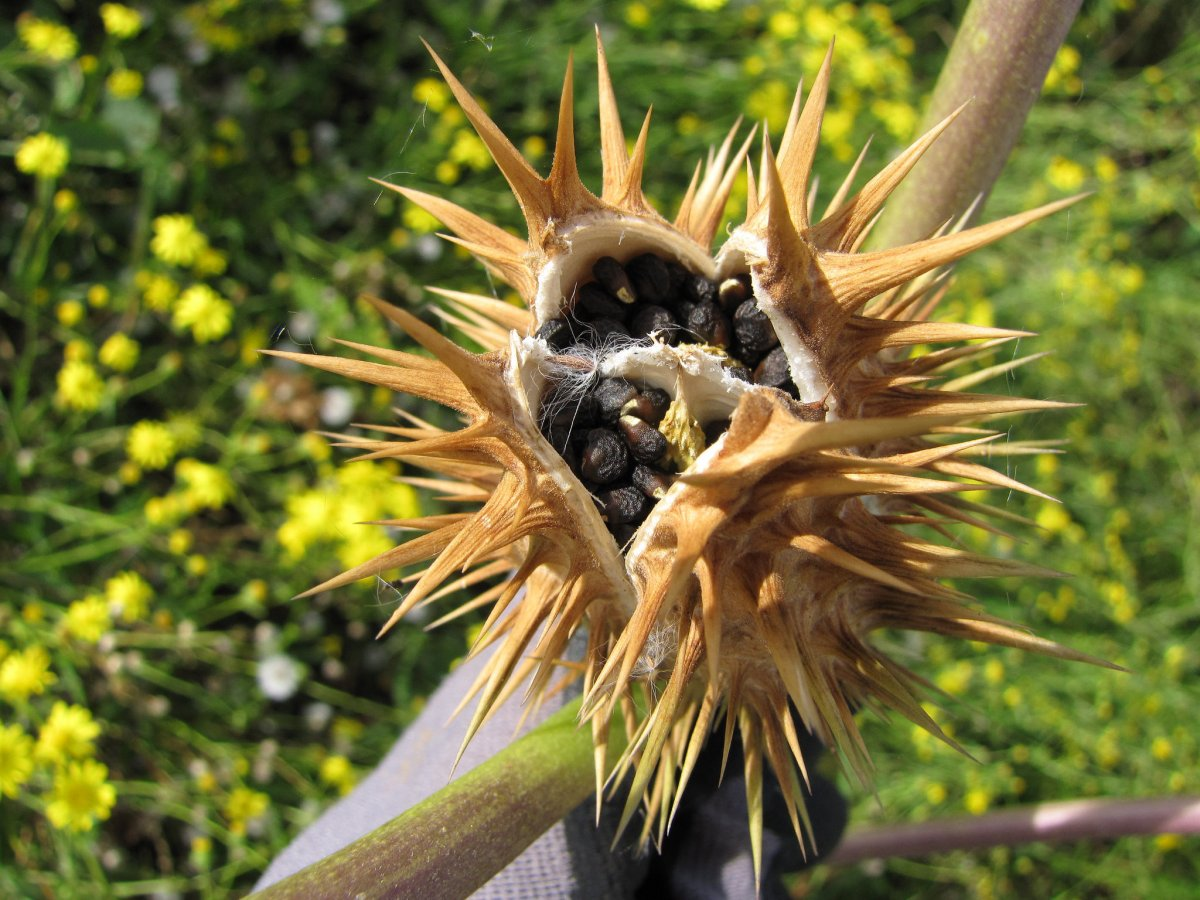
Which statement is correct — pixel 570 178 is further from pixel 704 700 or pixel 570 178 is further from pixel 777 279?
pixel 704 700

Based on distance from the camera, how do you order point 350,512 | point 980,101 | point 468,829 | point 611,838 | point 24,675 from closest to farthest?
point 468,829, point 980,101, point 611,838, point 24,675, point 350,512

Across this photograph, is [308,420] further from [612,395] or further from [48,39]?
[612,395]

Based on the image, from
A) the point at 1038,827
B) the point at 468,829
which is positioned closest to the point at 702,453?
the point at 468,829

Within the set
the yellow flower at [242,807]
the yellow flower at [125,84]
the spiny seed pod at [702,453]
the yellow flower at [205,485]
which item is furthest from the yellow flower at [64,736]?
the yellow flower at [125,84]

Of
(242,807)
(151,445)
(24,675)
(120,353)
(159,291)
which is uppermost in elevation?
(159,291)

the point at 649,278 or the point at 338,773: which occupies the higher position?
the point at 649,278

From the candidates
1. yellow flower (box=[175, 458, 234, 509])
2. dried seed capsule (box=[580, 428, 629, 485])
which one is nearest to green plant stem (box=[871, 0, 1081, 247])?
dried seed capsule (box=[580, 428, 629, 485])

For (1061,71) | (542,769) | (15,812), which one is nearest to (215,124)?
(15,812)

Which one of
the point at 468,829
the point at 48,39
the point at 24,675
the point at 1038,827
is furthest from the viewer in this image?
the point at 48,39

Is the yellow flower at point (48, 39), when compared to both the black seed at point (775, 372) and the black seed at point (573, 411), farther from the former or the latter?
the black seed at point (775, 372)
